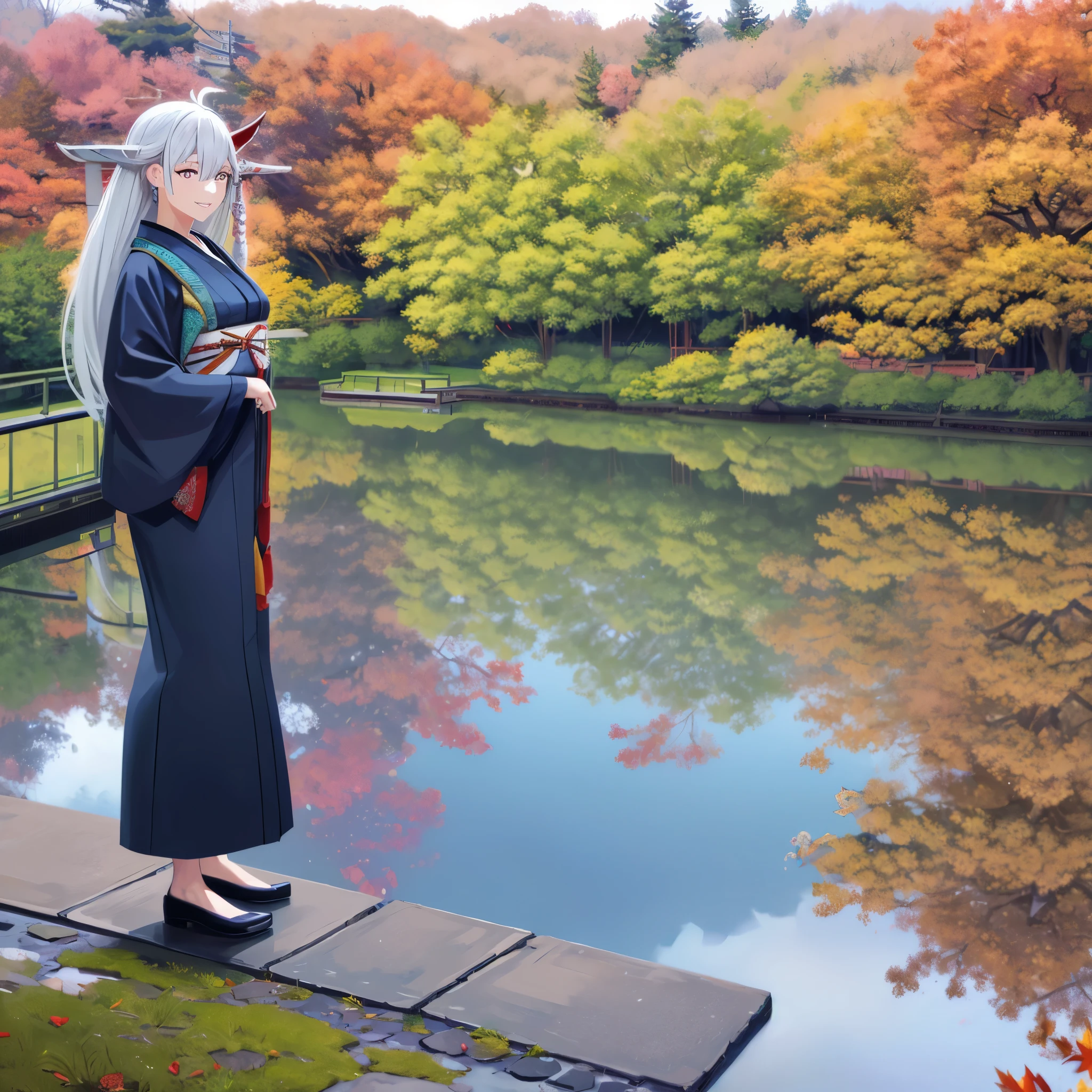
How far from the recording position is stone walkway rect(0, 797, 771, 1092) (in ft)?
7.70

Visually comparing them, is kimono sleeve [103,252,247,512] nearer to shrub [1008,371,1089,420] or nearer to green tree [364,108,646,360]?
shrub [1008,371,1089,420]

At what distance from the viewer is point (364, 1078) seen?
2.23 meters

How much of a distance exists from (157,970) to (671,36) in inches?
1150

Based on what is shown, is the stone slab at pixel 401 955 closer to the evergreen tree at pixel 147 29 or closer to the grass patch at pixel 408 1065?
the grass patch at pixel 408 1065

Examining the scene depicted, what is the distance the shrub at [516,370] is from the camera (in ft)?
76.2

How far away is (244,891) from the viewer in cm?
301

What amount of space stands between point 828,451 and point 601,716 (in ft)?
36.4

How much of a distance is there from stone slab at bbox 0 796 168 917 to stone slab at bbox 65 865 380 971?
7cm

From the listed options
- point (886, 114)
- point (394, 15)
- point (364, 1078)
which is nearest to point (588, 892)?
point (364, 1078)

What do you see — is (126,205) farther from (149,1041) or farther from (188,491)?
(149,1041)

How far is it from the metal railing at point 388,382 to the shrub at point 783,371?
6609 millimetres

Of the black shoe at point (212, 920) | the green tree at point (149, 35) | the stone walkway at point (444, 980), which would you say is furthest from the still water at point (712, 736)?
the green tree at point (149, 35)

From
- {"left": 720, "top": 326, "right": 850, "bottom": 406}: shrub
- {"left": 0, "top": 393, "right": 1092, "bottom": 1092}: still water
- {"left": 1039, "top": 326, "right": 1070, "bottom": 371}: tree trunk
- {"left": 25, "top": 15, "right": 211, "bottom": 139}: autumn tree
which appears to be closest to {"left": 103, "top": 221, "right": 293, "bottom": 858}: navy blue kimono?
{"left": 0, "top": 393, "right": 1092, "bottom": 1092}: still water

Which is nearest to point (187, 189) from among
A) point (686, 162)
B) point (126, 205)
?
point (126, 205)
